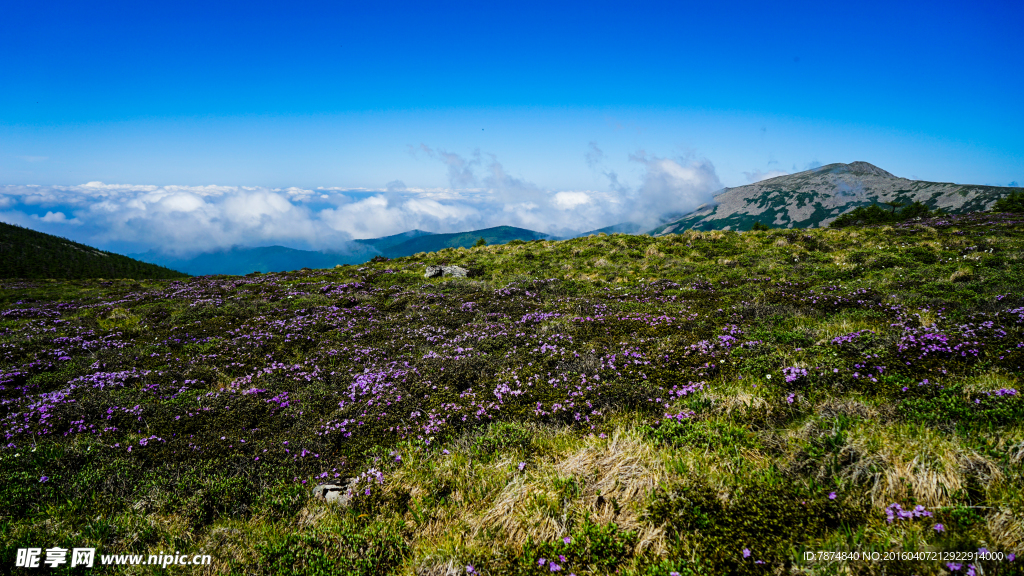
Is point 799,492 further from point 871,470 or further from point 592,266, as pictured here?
point 592,266

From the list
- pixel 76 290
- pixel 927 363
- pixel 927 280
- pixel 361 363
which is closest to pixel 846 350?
pixel 927 363

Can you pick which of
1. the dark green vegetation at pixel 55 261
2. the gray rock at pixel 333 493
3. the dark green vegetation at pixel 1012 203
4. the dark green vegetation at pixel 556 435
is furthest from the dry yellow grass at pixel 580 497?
the dark green vegetation at pixel 55 261

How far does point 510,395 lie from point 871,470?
609 cm

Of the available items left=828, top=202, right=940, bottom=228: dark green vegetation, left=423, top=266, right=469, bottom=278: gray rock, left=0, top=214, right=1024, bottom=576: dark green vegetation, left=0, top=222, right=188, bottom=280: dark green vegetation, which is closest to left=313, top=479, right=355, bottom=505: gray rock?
left=0, top=214, right=1024, bottom=576: dark green vegetation

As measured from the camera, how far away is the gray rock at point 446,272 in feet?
82.1

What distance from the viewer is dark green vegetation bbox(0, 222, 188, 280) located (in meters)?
71.2

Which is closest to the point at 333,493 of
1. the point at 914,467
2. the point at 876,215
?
the point at 914,467

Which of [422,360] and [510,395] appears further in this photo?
[422,360]

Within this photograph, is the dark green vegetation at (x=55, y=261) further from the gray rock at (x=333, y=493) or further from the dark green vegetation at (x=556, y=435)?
the gray rock at (x=333, y=493)

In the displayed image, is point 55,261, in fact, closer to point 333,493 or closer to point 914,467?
point 333,493

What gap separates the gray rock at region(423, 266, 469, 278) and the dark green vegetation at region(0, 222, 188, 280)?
73387 mm

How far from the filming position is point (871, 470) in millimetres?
4508

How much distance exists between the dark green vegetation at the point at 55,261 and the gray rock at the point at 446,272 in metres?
73.4

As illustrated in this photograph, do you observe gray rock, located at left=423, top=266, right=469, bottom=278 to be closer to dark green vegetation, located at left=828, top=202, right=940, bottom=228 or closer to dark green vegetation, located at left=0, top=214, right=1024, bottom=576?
dark green vegetation, located at left=0, top=214, right=1024, bottom=576
